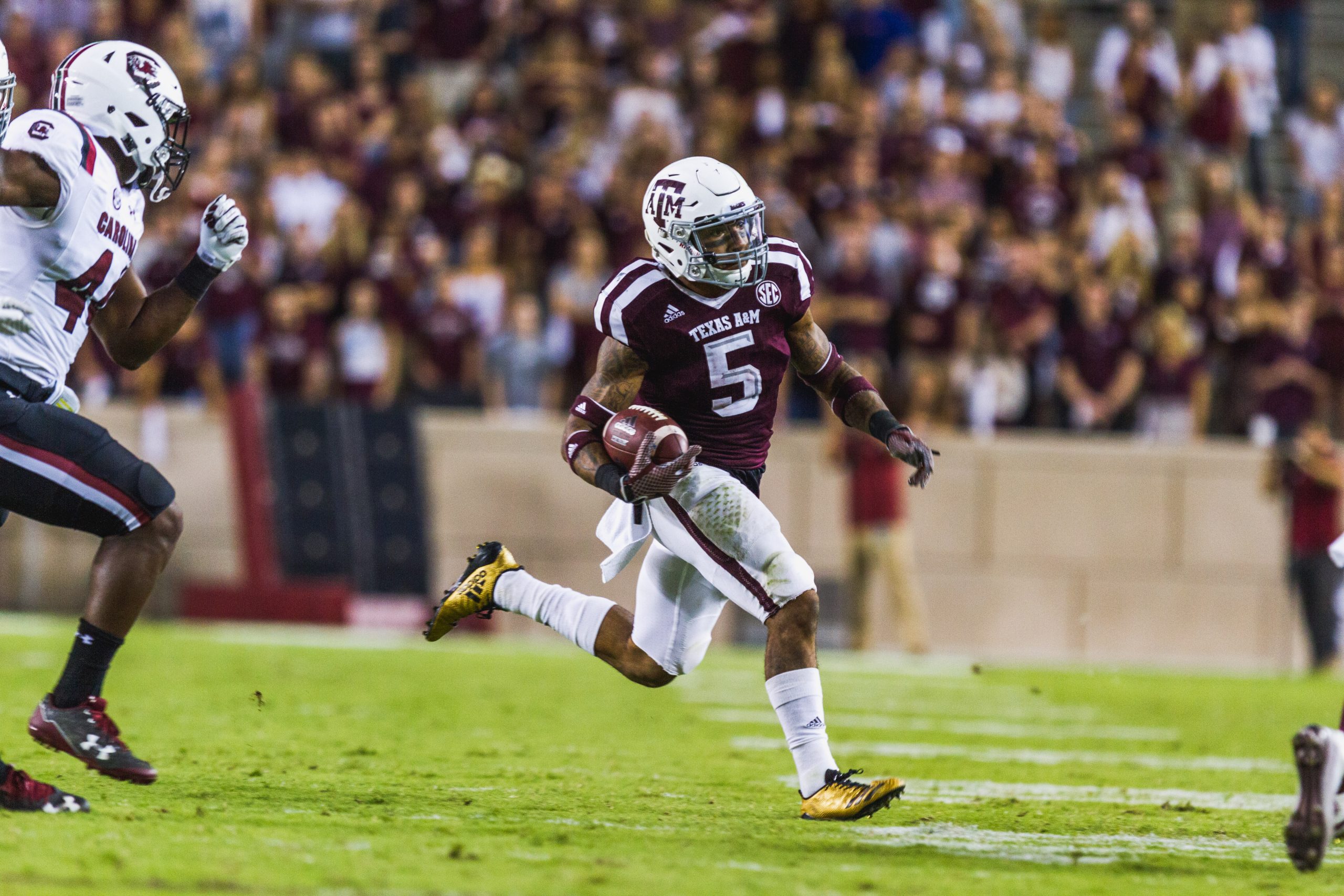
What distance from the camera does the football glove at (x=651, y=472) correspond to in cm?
466

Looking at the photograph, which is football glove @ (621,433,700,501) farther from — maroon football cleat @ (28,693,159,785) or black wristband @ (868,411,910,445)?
maroon football cleat @ (28,693,159,785)

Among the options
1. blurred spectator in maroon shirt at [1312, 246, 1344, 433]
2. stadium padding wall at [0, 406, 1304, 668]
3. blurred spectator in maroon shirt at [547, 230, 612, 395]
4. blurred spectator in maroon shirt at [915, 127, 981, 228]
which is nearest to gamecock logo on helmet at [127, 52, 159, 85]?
blurred spectator in maroon shirt at [547, 230, 612, 395]

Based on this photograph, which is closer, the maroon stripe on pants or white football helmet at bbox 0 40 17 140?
white football helmet at bbox 0 40 17 140

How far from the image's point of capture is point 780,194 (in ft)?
42.0

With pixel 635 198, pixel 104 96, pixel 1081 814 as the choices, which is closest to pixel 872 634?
pixel 635 198

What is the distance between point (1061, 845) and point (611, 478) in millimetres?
1494

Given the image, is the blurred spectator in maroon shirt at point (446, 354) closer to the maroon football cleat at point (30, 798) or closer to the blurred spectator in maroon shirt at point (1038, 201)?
the blurred spectator in maroon shirt at point (1038, 201)

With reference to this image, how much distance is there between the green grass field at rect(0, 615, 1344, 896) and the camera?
3760 millimetres

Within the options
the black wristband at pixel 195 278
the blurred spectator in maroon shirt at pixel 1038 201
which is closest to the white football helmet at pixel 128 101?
the black wristband at pixel 195 278

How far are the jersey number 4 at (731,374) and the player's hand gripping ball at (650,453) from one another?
0.28 metres

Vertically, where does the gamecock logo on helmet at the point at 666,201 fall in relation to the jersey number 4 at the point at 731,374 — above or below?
above

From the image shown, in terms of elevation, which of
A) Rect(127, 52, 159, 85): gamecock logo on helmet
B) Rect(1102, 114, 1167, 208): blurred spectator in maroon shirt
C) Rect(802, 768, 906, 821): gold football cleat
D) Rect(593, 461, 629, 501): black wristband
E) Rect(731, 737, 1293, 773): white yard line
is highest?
Rect(1102, 114, 1167, 208): blurred spectator in maroon shirt

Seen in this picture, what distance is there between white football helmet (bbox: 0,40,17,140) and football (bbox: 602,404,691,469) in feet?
5.59

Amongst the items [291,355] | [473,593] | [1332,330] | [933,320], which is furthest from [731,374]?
[1332,330]
